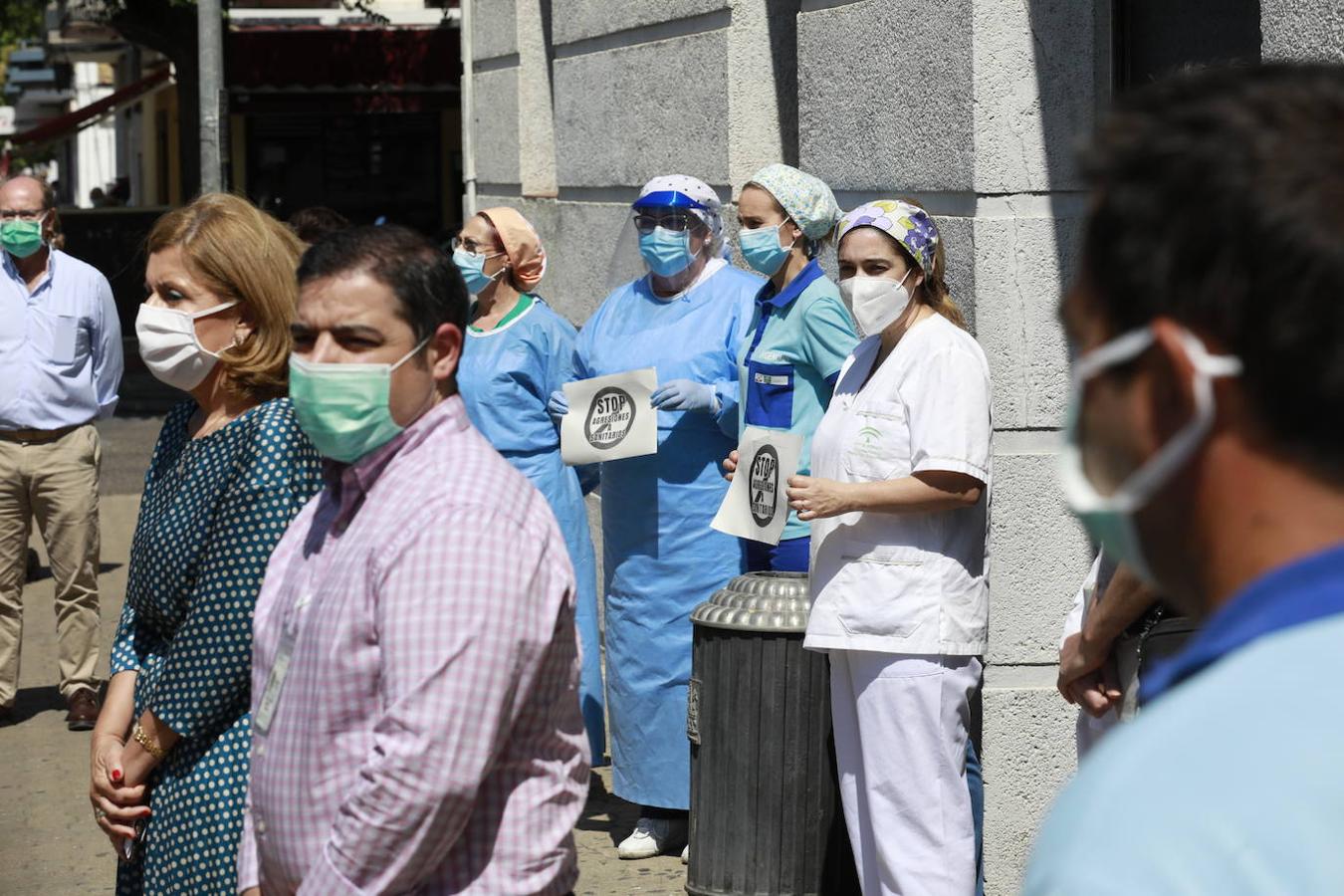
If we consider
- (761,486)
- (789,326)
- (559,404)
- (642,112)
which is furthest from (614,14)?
(761,486)

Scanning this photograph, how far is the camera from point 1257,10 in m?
4.64

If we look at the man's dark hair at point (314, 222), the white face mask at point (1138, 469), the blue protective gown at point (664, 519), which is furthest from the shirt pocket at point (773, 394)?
the white face mask at point (1138, 469)

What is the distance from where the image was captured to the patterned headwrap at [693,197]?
579cm

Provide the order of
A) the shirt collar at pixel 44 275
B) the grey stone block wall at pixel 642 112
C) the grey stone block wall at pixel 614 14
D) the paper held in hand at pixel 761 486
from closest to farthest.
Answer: the paper held in hand at pixel 761 486 < the grey stone block wall at pixel 642 112 < the grey stone block wall at pixel 614 14 < the shirt collar at pixel 44 275

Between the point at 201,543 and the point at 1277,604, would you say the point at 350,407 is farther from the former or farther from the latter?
the point at 1277,604

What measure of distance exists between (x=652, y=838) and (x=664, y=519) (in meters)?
0.99

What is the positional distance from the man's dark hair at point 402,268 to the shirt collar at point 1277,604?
161 centimetres

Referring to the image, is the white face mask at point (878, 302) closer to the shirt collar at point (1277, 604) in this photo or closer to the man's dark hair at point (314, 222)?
the shirt collar at point (1277, 604)

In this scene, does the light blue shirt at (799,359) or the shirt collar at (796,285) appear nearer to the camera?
the light blue shirt at (799,359)

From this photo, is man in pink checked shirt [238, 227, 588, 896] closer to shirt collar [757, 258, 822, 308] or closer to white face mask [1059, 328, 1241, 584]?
white face mask [1059, 328, 1241, 584]

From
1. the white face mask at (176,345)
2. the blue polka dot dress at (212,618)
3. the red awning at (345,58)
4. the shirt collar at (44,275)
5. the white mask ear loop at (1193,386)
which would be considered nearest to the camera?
the white mask ear loop at (1193,386)

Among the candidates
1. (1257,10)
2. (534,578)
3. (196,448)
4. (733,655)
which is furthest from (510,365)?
(534,578)

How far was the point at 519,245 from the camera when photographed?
6.24m

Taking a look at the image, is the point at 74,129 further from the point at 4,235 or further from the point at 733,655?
the point at 733,655
